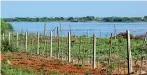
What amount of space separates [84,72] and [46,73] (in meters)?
1.40

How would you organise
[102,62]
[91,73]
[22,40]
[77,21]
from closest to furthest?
[91,73] → [102,62] → [22,40] → [77,21]

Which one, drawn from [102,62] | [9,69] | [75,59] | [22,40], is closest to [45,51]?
[75,59]

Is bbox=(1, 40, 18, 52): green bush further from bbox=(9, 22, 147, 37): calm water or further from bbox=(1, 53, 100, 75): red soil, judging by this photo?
bbox=(1, 53, 100, 75): red soil

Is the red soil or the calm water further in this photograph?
the calm water

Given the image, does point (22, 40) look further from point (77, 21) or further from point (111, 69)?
point (77, 21)

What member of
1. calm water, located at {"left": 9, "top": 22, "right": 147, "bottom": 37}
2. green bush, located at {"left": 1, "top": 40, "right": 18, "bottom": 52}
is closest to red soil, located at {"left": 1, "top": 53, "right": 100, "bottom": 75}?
calm water, located at {"left": 9, "top": 22, "right": 147, "bottom": 37}

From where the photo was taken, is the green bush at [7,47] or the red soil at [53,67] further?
the green bush at [7,47]

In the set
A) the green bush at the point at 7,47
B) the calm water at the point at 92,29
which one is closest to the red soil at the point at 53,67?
the calm water at the point at 92,29

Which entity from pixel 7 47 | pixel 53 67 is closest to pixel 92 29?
pixel 7 47

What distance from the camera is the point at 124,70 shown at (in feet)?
55.8

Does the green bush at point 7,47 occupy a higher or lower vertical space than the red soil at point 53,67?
lower

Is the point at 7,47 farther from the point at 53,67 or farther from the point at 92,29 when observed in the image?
the point at 92,29

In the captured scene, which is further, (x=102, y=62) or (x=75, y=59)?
(x=75, y=59)

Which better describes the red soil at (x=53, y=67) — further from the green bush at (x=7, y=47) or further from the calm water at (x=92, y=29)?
the green bush at (x=7, y=47)
